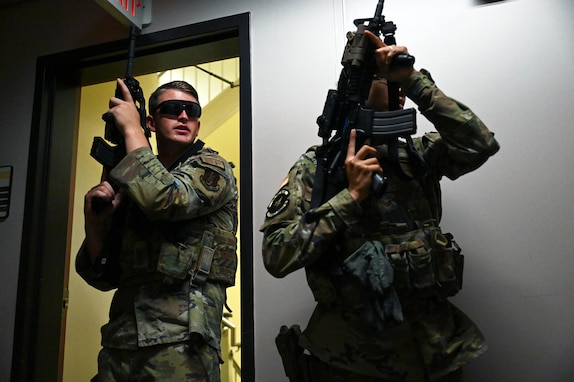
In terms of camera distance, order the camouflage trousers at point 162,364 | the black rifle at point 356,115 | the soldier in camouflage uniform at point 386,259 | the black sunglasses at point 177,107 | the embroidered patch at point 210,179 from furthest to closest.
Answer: the black sunglasses at point 177,107 → the embroidered patch at point 210,179 → the camouflage trousers at point 162,364 → the black rifle at point 356,115 → the soldier in camouflage uniform at point 386,259

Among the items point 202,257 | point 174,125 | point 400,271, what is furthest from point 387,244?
point 174,125

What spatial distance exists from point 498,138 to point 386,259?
836 millimetres

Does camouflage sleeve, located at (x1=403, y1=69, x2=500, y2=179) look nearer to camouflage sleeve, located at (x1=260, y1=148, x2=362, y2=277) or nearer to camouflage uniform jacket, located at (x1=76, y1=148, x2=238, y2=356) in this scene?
camouflage sleeve, located at (x1=260, y1=148, x2=362, y2=277)

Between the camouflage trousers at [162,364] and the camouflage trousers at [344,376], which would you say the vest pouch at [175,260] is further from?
the camouflage trousers at [344,376]

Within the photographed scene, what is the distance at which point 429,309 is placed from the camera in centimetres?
146

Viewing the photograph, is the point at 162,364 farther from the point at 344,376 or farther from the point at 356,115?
the point at 356,115

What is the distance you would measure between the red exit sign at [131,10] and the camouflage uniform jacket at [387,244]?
1.32 meters

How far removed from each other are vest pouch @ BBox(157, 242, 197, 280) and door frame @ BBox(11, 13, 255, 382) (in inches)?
17.1

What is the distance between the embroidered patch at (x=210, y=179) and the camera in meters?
1.76

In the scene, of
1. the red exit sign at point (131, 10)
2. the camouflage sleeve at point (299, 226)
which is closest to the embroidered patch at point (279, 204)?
the camouflage sleeve at point (299, 226)

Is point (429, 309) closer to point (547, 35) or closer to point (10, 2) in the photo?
point (547, 35)

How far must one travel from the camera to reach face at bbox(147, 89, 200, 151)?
195 centimetres

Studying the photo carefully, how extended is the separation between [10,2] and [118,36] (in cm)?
72

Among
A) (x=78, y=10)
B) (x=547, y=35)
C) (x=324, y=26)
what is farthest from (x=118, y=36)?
(x=547, y=35)
